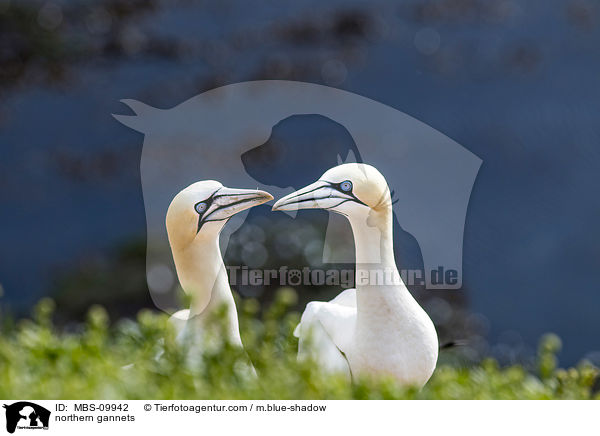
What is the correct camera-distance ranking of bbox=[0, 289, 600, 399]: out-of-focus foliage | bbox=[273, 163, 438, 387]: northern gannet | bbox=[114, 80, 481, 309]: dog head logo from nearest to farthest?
bbox=[0, 289, 600, 399]: out-of-focus foliage < bbox=[273, 163, 438, 387]: northern gannet < bbox=[114, 80, 481, 309]: dog head logo

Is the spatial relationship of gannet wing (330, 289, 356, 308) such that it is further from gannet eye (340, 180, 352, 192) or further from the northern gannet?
gannet eye (340, 180, 352, 192)

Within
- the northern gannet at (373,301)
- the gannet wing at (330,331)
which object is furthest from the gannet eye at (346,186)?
the gannet wing at (330,331)

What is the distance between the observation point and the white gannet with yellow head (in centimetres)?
125

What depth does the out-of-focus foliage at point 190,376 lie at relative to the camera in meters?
0.97

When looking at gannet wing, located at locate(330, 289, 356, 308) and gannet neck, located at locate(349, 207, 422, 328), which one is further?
gannet wing, located at locate(330, 289, 356, 308)

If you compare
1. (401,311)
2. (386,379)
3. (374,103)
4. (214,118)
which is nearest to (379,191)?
(401,311)

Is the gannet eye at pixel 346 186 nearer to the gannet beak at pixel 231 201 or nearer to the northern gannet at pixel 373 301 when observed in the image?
the northern gannet at pixel 373 301

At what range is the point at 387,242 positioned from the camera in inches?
49.7
